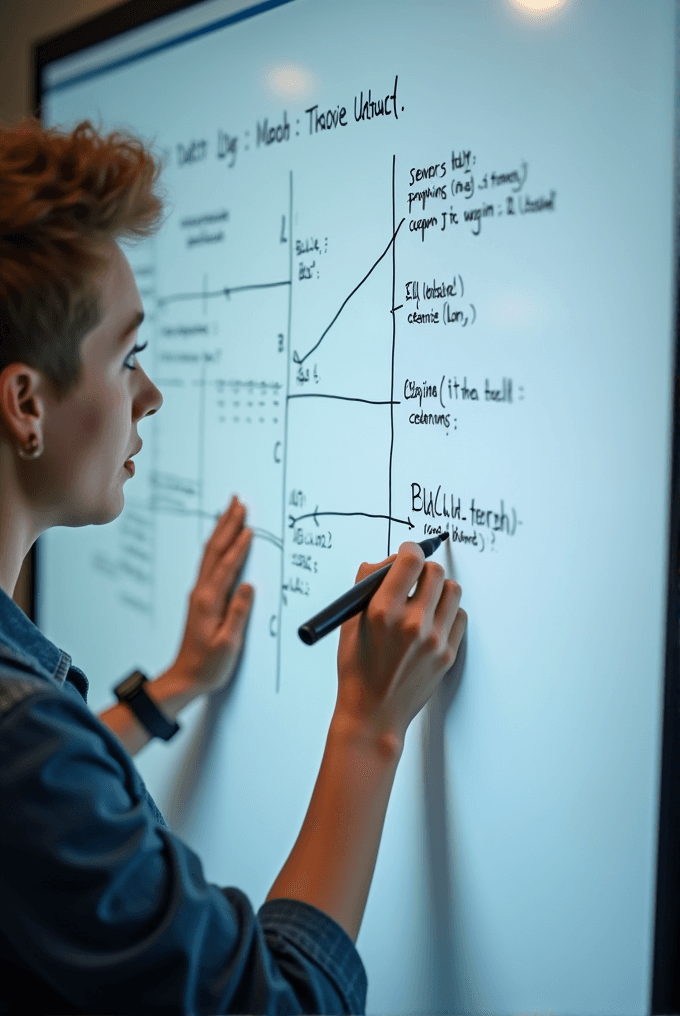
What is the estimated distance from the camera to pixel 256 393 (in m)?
0.92

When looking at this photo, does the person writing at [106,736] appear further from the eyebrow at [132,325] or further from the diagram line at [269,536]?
the diagram line at [269,536]

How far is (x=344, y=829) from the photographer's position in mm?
A: 606

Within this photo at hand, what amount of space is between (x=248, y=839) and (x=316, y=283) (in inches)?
22.7

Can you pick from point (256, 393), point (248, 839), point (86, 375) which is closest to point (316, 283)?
point (256, 393)

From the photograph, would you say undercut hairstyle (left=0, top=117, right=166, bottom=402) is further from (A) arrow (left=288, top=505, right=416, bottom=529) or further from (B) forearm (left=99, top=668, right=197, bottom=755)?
(B) forearm (left=99, top=668, right=197, bottom=755)

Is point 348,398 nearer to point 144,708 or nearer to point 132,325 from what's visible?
point 132,325

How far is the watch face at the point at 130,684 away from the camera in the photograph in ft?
3.31

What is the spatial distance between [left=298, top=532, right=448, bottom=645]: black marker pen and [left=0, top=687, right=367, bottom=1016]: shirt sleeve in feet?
0.48

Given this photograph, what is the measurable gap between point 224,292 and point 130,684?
458 mm

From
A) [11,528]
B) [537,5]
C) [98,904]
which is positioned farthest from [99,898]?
[537,5]

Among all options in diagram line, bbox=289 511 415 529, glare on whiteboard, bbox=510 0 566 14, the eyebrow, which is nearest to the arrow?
diagram line, bbox=289 511 415 529

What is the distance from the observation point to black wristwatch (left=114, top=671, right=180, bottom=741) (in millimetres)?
1000

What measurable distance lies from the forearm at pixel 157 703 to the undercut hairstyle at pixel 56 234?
444 mm

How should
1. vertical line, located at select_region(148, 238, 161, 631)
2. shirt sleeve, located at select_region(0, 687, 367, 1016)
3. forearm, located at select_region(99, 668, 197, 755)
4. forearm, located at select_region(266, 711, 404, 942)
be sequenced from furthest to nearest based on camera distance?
vertical line, located at select_region(148, 238, 161, 631)
forearm, located at select_region(99, 668, 197, 755)
forearm, located at select_region(266, 711, 404, 942)
shirt sleeve, located at select_region(0, 687, 367, 1016)
